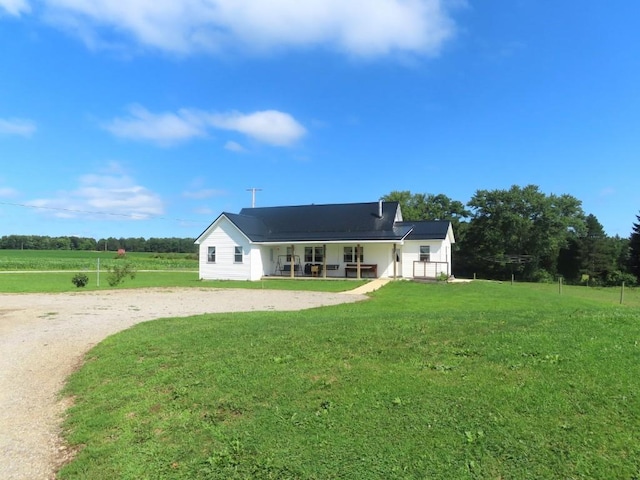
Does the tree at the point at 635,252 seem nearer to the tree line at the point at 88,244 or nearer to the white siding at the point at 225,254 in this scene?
the white siding at the point at 225,254

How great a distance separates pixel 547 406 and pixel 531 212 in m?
49.7

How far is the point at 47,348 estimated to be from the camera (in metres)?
8.55

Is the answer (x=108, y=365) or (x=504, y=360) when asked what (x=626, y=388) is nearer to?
(x=504, y=360)

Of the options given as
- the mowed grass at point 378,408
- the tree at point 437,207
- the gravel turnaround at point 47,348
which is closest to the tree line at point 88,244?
the tree at point 437,207

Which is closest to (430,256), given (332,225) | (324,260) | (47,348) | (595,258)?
(324,260)

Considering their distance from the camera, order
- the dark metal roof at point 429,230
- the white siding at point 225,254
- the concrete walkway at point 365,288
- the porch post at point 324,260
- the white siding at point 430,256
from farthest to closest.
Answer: the white siding at point 225,254, the porch post at point 324,260, the dark metal roof at point 429,230, the white siding at point 430,256, the concrete walkway at point 365,288

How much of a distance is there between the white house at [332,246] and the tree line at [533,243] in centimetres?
1632

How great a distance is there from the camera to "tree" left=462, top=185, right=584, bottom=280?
154 ft

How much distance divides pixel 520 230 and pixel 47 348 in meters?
47.5

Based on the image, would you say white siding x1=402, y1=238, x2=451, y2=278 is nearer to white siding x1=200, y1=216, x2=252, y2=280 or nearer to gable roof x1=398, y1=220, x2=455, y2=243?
gable roof x1=398, y1=220, x2=455, y2=243

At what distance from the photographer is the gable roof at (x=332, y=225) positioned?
31.7m

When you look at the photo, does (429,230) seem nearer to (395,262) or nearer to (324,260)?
(395,262)

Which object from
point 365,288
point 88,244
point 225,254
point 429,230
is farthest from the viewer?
point 88,244

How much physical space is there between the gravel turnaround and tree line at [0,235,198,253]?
85.8 m
